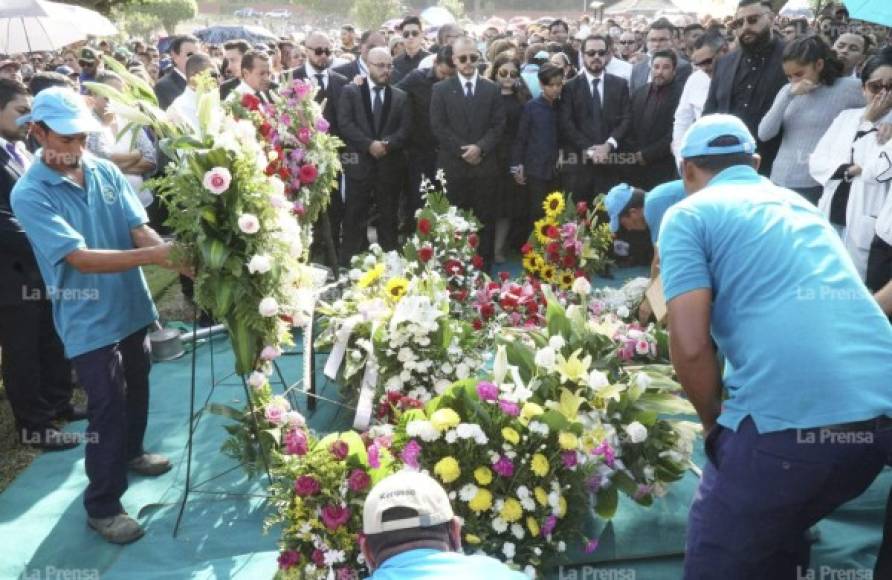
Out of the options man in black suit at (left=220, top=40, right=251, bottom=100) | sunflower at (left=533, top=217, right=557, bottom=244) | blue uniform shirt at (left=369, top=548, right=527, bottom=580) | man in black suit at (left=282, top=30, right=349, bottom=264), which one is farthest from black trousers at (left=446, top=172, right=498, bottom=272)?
blue uniform shirt at (left=369, top=548, right=527, bottom=580)

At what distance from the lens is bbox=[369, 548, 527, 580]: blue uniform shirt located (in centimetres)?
182

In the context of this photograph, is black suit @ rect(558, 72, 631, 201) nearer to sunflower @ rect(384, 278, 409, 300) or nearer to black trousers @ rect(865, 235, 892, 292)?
black trousers @ rect(865, 235, 892, 292)

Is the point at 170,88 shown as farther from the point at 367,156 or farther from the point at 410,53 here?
the point at 410,53

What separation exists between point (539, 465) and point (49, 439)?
130 inches

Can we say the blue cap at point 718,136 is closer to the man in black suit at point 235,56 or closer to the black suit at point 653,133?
the black suit at point 653,133

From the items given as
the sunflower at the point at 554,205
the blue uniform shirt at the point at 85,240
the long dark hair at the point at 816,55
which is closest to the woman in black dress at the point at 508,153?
the sunflower at the point at 554,205

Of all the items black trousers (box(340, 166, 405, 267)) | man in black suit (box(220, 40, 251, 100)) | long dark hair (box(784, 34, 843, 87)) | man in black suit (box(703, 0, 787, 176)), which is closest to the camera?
long dark hair (box(784, 34, 843, 87))

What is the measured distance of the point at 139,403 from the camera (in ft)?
14.5

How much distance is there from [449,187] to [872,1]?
13.1 feet

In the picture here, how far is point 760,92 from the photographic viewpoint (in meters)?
6.73

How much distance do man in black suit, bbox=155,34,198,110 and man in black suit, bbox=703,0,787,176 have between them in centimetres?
518

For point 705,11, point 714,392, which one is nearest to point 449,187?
point 714,392

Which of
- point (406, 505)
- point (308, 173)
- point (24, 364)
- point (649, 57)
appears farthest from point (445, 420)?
point (649, 57)

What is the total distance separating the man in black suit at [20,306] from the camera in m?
4.88
